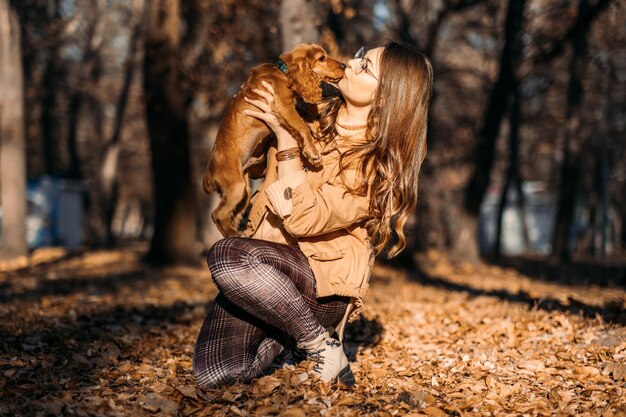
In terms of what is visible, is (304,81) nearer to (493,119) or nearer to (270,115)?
(270,115)

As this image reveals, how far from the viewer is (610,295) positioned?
8.59 meters

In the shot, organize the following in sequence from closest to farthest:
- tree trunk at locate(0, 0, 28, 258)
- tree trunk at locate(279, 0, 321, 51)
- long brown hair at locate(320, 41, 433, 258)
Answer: long brown hair at locate(320, 41, 433, 258), tree trunk at locate(279, 0, 321, 51), tree trunk at locate(0, 0, 28, 258)

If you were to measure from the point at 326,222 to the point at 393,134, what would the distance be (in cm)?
56

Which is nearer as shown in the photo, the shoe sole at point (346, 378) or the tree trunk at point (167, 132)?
the shoe sole at point (346, 378)

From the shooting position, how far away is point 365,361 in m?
4.43

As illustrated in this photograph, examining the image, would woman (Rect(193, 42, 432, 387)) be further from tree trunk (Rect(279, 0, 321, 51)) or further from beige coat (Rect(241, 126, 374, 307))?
tree trunk (Rect(279, 0, 321, 51))

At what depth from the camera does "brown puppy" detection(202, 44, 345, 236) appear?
3.45 m

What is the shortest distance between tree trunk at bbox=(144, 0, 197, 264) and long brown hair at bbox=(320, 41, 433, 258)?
8.61 meters

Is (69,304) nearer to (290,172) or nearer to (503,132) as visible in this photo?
(290,172)

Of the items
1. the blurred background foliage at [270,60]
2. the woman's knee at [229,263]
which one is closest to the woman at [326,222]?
the woman's knee at [229,263]

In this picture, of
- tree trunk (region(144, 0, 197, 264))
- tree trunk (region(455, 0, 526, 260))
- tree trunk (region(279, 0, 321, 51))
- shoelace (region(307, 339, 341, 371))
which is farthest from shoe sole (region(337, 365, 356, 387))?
tree trunk (region(455, 0, 526, 260))

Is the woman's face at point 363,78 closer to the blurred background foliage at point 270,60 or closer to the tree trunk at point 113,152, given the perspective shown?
the blurred background foliage at point 270,60

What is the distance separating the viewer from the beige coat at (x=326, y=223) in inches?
124

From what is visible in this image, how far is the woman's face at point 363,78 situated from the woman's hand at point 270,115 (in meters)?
0.38
